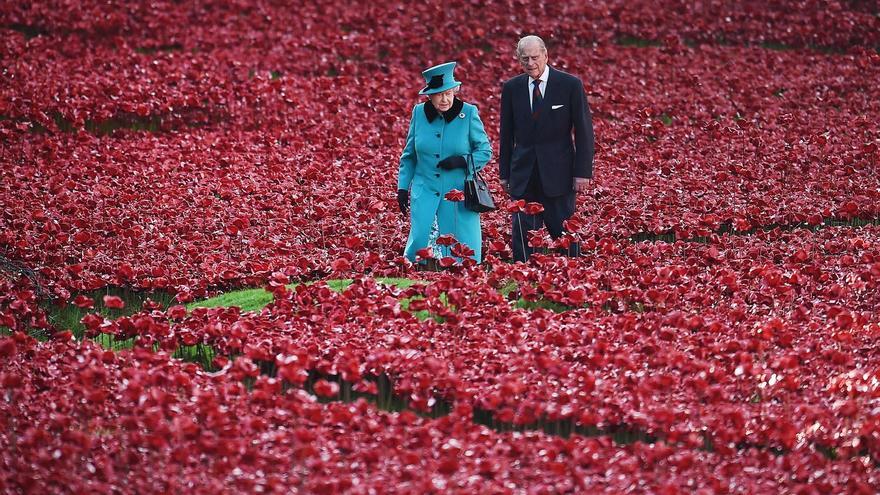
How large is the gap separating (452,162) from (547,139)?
0.79 m

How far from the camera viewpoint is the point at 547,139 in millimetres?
9078

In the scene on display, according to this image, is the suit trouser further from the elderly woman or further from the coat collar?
the coat collar

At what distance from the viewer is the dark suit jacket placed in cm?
899

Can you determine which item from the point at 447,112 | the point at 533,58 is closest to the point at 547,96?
the point at 533,58

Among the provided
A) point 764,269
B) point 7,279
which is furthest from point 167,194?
point 764,269

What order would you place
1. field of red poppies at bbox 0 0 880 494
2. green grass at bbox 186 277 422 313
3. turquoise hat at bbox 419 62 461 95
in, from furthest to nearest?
turquoise hat at bbox 419 62 461 95 < green grass at bbox 186 277 422 313 < field of red poppies at bbox 0 0 880 494

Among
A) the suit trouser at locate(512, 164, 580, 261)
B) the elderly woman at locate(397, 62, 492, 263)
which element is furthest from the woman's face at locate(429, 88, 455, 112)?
the suit trouser at locate(512, 164, 580, 261)

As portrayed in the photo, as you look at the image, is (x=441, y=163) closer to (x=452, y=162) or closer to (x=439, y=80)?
(x=452, y=162)

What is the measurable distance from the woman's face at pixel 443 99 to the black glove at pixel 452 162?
1.29ft

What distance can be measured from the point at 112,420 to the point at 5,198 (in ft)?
20.0

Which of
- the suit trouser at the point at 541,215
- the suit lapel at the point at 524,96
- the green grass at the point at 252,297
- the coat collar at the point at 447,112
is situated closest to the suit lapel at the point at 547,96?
the suit lapel at the point at 524,96

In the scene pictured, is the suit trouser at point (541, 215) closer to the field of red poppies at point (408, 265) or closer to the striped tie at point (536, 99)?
the field of red poppies at point (408, 265)

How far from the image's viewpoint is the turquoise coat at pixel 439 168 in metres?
9.09

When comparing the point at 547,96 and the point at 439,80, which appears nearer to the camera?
the point at 439,80
